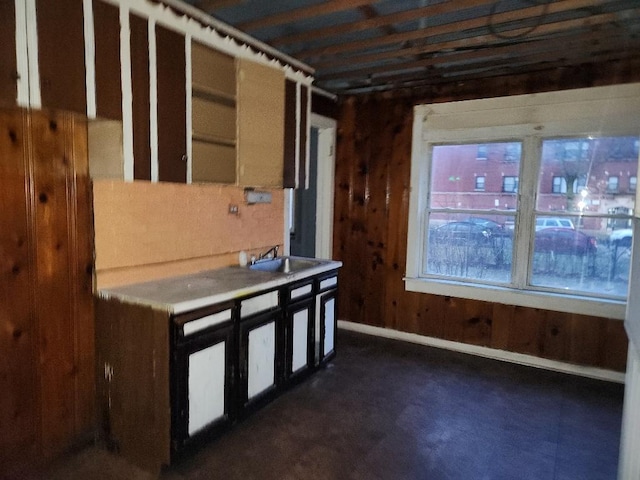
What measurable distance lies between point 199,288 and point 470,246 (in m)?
2.68

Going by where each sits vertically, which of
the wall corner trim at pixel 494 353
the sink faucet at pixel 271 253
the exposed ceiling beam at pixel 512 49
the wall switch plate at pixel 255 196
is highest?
the exposed ceiling beam at pixel 512 49

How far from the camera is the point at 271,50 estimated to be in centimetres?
312

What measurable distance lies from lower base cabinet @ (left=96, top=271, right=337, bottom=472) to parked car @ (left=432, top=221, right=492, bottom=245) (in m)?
2.07

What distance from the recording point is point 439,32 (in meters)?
2.73

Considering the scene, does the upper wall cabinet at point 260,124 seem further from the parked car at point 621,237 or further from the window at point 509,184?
the parked car at point 621,237

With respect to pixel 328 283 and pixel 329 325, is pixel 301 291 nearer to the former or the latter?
pixel 328 283

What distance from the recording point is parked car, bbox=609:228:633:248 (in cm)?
346

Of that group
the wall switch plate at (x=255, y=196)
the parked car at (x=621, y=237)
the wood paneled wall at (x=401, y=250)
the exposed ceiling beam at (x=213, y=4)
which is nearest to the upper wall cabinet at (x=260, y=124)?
the wall switch plate at (x=255, y=196)

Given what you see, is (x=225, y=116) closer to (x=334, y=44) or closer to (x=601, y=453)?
(x=334, y=44)

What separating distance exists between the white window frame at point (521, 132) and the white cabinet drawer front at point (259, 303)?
192cm

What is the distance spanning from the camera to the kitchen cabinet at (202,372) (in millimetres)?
2174

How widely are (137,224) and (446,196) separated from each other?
2.83 meters

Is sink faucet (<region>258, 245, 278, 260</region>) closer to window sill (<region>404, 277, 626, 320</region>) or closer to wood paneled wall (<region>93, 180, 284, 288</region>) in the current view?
wood paneled wall (<region>93, 180, 284, 288</region>)

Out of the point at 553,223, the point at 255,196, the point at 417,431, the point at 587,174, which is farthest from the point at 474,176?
the point at 417,431
